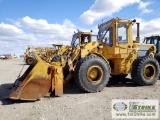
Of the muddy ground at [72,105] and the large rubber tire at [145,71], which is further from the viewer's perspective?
the large rubber tire at [145,71]

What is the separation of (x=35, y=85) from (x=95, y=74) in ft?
7.52

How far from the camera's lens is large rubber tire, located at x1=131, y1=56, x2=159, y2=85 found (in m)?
8.94

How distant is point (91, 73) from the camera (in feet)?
26.3

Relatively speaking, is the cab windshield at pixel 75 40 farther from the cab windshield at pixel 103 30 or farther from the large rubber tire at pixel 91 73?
the large rubber tire at pixel 91 73

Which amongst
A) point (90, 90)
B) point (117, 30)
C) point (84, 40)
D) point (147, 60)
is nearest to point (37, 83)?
point (90, 90)

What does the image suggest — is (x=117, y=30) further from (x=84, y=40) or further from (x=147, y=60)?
(x=84, y=40)

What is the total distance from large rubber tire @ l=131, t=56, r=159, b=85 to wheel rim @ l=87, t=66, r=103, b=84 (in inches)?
66.4

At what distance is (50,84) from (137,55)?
424 centimetres

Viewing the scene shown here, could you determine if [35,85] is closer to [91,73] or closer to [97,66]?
[91,73]

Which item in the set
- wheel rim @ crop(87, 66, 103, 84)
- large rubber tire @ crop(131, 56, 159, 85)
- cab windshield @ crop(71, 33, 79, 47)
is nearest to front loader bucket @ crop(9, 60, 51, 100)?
wheel rim @ crop(87, 66, 103, 84)

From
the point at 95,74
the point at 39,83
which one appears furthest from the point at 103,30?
the point at 39,83

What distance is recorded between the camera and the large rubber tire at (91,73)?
25.2 ft

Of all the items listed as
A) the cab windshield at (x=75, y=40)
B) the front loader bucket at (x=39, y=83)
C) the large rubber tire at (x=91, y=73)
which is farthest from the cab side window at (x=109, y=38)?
the cab windshield at (x=75, y=40)

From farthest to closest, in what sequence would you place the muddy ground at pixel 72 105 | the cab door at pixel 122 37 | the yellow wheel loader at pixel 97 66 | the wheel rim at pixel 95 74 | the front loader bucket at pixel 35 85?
1. the cab door at pixel 122 37
2. the wheel rim at pixel 95 74
3. the yellow wheel loader at pixel 97 66
4. the front loader bucket at pixel 35 85
5. the muddy ground at pixel 72 105
